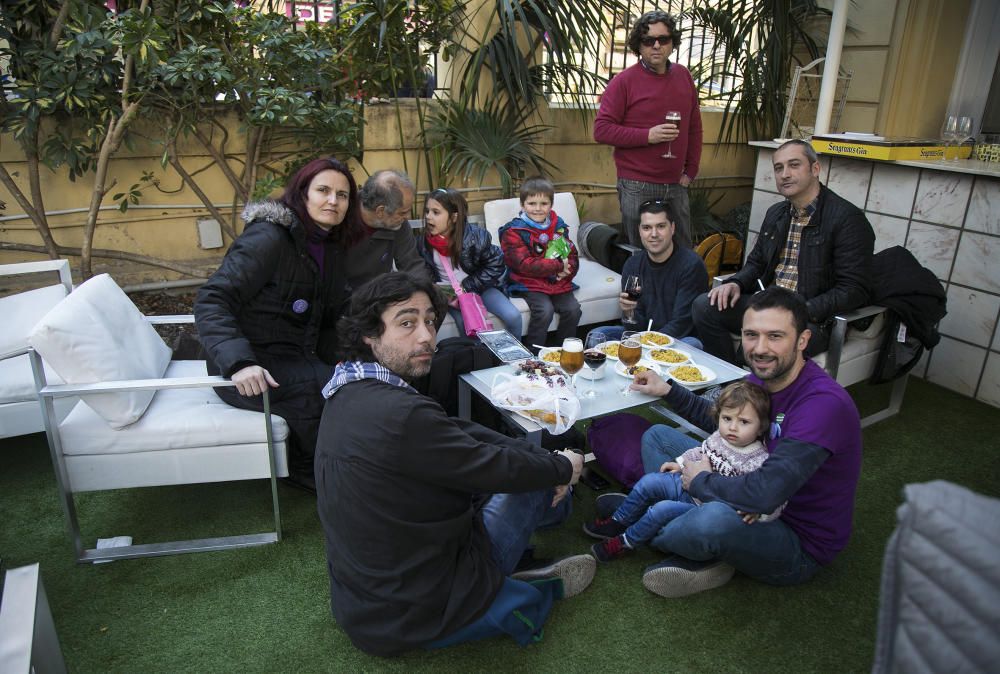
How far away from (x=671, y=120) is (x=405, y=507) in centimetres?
317

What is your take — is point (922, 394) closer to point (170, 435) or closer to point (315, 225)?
point (315, 225)

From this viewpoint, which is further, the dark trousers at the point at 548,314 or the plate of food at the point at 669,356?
the dark trousers at the point at 548,314

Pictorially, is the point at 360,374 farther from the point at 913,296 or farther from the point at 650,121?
the point at 650,121

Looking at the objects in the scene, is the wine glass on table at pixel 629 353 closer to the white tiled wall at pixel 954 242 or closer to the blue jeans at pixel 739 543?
the blue jeans at pixel 739 543

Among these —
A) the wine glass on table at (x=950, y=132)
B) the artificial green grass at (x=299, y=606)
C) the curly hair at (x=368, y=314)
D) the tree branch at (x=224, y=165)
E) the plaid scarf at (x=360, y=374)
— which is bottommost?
the artificial green grass at (x=299, y=606)

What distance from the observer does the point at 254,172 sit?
427cm

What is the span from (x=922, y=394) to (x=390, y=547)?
11.1ft

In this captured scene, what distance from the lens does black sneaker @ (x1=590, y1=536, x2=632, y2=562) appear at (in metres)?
2.45

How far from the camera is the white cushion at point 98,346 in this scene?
230cm

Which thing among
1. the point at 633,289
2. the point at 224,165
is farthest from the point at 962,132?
the point at 224,165

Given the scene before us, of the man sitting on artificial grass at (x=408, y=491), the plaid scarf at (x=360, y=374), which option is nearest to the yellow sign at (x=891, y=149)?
the man sitting on artificial grass at (x=408, y=491)

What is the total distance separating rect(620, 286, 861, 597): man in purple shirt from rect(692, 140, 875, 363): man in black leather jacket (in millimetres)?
1089

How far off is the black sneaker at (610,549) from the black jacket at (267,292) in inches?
54.8

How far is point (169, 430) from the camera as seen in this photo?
8.08 ft
